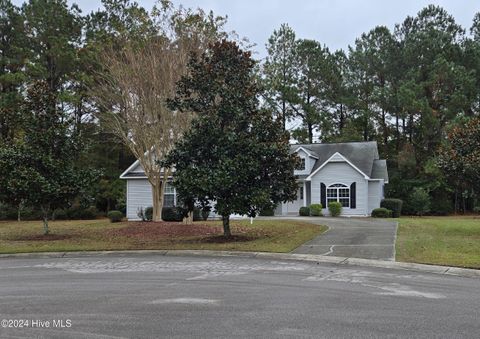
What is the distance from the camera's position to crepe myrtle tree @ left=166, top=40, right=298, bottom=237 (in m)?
16.4

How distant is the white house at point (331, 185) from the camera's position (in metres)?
33.5

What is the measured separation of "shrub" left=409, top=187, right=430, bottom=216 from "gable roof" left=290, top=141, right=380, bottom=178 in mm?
4001

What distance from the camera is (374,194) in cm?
3434

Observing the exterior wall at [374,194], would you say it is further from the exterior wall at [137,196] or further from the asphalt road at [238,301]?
the asphalt road at [238,301]

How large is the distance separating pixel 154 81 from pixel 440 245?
48.0 ft

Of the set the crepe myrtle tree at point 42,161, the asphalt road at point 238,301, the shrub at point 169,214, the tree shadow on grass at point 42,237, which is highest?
the crepe myrtle tree at point 42,161

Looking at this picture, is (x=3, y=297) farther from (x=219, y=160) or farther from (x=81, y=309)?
(x=219, y=160)

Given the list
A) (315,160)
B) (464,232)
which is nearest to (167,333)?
(464,232)

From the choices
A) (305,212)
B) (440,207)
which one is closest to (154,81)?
(305,212)

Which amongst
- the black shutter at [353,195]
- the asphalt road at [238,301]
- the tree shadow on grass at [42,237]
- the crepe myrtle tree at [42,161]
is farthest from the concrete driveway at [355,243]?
the black shutter at [353,195]

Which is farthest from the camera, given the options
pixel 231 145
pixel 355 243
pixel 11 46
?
pixel 11 46

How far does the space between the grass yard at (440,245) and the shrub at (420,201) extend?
1725cm

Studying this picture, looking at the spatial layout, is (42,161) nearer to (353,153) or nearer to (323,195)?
(323,195)

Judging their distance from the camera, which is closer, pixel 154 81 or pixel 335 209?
pixel 154 81
